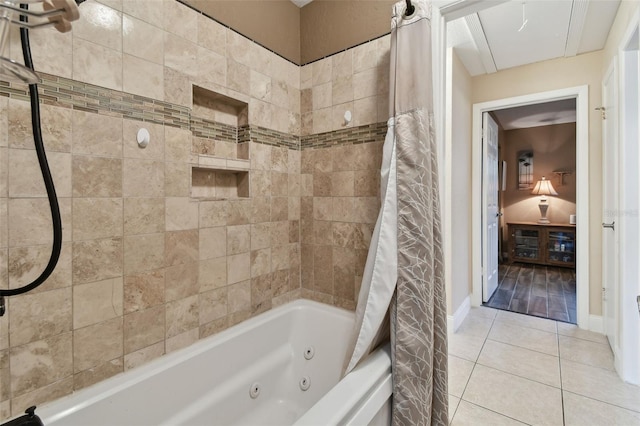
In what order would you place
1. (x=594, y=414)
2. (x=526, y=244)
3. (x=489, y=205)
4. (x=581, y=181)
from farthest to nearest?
(x=526, y=244) → (x=489, y=205) → (x=581, y=181) → (x=594, y=414)

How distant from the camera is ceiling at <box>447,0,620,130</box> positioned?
6.91 feet

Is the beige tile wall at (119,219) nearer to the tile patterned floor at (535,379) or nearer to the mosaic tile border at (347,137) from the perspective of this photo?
the mosaic tile border at (347,137)

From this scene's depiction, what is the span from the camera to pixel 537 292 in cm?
357

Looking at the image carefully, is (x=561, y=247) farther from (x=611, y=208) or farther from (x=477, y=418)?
(x=477, y=418)

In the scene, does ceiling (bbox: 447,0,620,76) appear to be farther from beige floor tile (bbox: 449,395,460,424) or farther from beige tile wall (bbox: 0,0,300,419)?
beige floor tile (bbox: 449,395,460,424)

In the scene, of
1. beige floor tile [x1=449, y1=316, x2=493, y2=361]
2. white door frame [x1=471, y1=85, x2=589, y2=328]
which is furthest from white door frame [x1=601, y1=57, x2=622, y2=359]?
beige floor tile [x1=449, y1=316, x2=493, y2=361]

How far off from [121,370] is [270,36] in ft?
6.07

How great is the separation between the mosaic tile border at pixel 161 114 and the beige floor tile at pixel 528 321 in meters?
2.37

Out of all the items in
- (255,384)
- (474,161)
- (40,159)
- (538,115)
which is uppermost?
(538,115)

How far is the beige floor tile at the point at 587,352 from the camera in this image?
2.08 m

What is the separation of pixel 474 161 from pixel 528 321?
1.65 meters

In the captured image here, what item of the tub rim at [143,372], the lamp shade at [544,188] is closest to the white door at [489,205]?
the lamp shade at [544,188]

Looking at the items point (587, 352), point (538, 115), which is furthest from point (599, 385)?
point (538, 115)

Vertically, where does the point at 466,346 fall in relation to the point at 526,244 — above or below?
below
